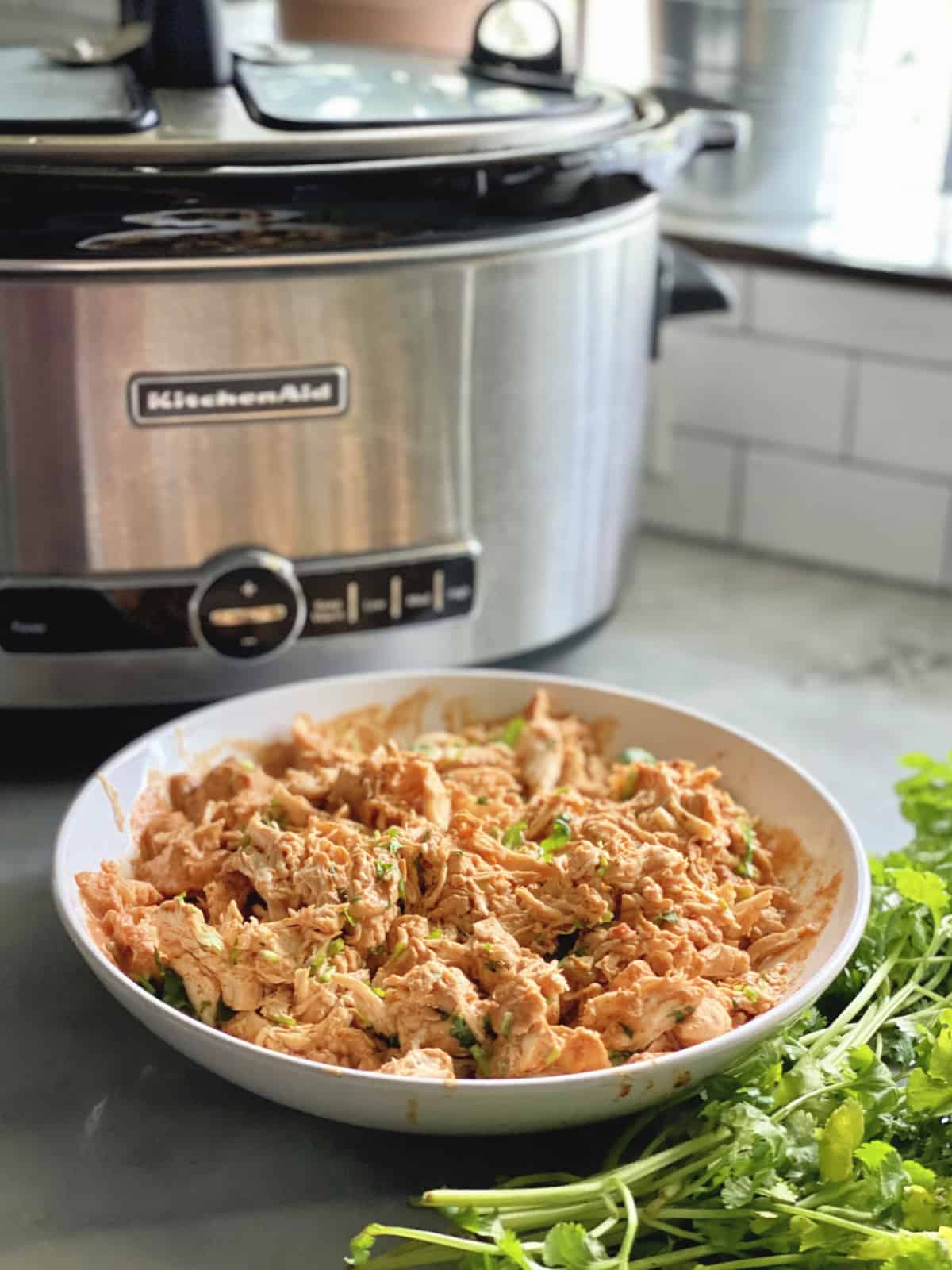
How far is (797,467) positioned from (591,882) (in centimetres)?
74

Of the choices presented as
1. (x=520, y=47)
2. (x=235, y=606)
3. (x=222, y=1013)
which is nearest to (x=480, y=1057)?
(x=222, y=1013)

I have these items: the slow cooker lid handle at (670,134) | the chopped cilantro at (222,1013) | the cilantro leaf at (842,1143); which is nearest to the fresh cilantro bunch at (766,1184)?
the cilantro leaf at (842,1143)

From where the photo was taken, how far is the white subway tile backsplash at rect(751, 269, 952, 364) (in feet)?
4.10

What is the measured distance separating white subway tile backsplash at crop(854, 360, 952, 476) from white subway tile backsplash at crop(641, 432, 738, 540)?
0.42 ft

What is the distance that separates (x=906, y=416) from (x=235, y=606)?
0.65m

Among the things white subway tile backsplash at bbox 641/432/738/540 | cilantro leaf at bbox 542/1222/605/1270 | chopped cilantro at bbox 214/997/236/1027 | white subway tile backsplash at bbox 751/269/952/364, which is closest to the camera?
cilantro leaf at bbox 542/1222/605/1270

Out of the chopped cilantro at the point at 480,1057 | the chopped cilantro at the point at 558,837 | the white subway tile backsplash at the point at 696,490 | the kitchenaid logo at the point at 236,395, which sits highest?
the kitchenaid logo at the point at 236,395

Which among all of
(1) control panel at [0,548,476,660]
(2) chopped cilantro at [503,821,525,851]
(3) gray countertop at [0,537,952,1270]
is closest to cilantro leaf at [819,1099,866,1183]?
(3) gray countertop at [0,537,952,1270]

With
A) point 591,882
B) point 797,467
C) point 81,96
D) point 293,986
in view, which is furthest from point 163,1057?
point 797,467

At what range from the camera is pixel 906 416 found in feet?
4.20

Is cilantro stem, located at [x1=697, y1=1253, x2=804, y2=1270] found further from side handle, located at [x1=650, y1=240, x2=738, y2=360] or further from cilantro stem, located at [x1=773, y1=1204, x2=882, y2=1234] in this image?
side handle, located at [x1=650, y1=240, x2=738, y2=360]

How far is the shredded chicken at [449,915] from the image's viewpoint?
625mm

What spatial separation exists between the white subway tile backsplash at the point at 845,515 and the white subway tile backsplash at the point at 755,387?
0.08ft

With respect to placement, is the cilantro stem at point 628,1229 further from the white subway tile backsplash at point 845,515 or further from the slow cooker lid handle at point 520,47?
the white subway tile backsplash at point 845,515
